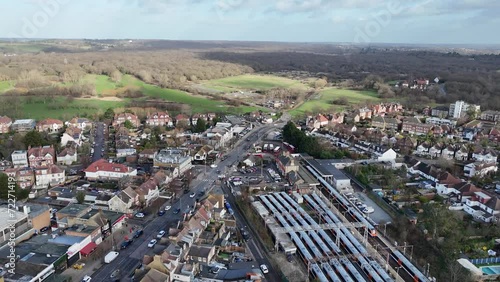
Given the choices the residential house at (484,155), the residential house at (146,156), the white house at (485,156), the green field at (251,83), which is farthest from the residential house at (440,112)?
the residential house at (146,156)

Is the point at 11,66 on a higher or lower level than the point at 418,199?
higher

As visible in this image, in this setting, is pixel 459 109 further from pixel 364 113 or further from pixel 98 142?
pixel 98 142

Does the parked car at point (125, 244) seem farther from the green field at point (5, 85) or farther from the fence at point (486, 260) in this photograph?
the green field at point (5, 85)

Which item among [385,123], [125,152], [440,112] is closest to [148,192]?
[125,152]

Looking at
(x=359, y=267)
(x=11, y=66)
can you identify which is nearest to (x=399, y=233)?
(x=359, y=267)

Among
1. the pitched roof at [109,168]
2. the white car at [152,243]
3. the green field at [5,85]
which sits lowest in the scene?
the white car at [152,243]

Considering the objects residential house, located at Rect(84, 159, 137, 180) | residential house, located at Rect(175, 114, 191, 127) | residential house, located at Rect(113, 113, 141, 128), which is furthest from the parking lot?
residential house, located at Rect(113, 113, 141, 128)

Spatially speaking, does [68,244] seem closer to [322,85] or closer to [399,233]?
[399,233]
